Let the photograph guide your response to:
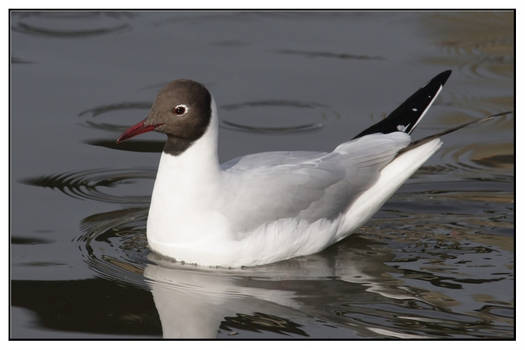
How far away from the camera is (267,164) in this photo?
817cm

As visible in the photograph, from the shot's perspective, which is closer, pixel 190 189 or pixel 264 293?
pixel 264 293

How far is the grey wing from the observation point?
7832 mm

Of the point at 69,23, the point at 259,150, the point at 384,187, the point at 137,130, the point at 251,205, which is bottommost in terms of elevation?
the point at 251,205

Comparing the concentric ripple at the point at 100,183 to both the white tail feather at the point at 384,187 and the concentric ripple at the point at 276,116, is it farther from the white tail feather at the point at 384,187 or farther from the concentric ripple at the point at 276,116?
the white tail feather at the point at 384,187

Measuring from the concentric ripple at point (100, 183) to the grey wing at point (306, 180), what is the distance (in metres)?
1.28

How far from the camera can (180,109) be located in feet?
25.1

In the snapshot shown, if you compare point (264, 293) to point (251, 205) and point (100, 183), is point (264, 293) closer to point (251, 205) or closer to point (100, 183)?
point (251, 205)

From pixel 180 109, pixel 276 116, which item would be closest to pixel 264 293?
pixel 180 109

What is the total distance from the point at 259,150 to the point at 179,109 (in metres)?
2.43

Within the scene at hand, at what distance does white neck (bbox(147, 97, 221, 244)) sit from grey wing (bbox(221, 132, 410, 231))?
0.17m

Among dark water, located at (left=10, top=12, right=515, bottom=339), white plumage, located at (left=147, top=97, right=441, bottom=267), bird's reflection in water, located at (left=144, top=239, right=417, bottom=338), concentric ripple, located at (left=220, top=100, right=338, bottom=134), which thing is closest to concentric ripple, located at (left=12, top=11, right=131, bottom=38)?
dark water, located at (left=10, top=12, right=515, bottom=339)

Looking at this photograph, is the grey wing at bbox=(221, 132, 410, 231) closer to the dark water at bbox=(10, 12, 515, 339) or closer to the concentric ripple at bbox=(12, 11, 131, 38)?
the dark water at bbox=(10, 12, 515, 339)

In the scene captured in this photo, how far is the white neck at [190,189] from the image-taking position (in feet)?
25.3

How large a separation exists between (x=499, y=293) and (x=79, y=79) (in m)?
5.65
